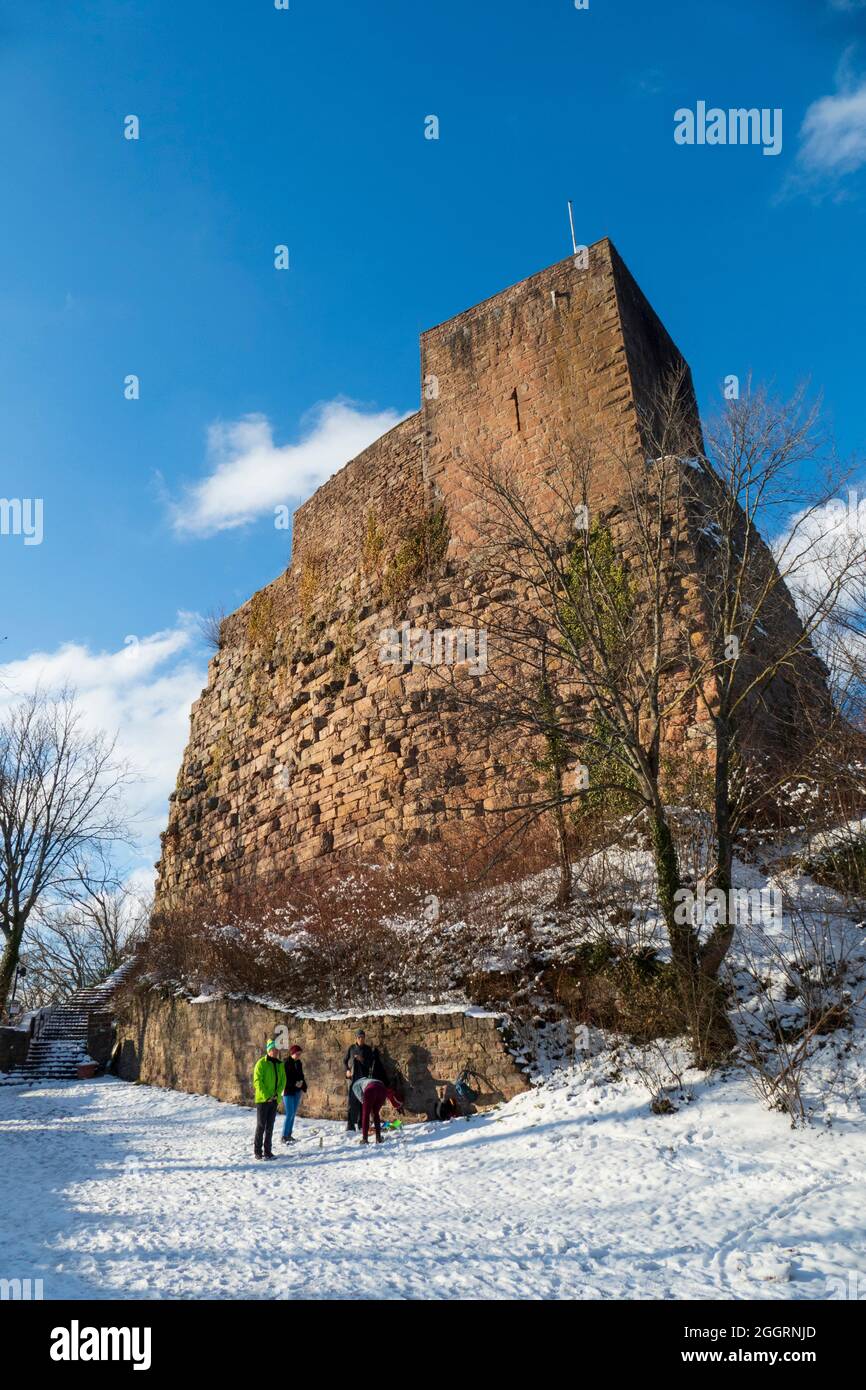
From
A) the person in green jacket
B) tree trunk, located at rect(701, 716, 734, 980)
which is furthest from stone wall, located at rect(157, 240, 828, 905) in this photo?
the person in green jacket

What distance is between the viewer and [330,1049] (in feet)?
32.0

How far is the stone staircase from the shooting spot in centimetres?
1622

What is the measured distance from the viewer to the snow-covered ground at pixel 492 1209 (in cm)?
439

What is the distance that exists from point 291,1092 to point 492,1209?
395 cm

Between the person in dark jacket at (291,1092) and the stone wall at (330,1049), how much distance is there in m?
0.45

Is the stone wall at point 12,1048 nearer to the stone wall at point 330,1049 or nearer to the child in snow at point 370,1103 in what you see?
the stone wall at point 330,1049

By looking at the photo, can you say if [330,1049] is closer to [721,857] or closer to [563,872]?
[563,872]

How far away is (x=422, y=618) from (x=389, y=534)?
7.72ft

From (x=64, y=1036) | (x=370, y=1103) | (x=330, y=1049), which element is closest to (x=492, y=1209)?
(x=370, y=1103)

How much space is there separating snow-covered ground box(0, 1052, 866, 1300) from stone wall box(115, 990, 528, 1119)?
493mm

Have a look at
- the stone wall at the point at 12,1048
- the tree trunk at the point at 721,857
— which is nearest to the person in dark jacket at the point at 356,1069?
the tree trunk at the point at 721,857

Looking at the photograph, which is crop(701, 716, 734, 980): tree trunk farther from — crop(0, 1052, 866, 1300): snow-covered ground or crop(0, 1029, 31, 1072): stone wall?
crop(0, 1029, 31, 1072): stone wall
